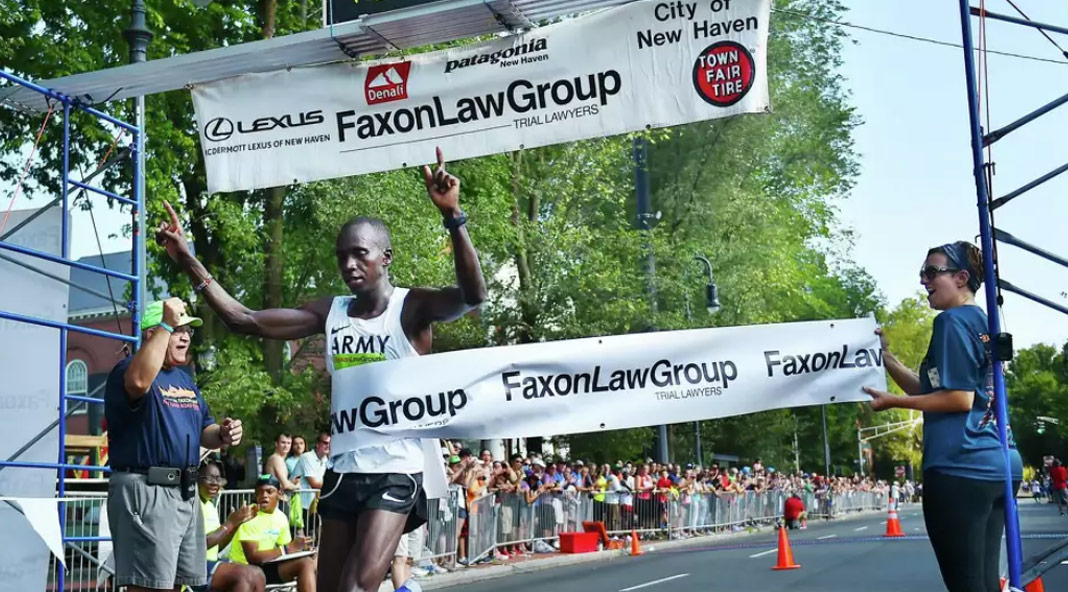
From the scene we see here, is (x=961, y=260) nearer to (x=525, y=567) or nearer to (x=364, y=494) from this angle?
(x=364, y=494)

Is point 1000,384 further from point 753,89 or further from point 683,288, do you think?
point 683,288

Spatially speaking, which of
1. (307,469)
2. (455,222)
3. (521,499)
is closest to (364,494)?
(455,222)

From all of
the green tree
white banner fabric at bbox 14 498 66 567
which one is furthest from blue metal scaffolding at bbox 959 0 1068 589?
the green tree

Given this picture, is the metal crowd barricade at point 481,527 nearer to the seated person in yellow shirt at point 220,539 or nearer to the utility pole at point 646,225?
the seated person in yellow shirt at point 220,539

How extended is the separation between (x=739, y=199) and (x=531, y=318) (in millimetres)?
7360

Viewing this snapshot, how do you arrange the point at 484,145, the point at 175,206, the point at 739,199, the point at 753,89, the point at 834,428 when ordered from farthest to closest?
the point at 834,428
the point at 739,199
the point at 175,206
the point at 484,145
the point at 753,89

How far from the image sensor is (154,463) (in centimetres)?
637

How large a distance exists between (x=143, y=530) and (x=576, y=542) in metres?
16.0

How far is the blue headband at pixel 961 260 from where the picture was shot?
512cm

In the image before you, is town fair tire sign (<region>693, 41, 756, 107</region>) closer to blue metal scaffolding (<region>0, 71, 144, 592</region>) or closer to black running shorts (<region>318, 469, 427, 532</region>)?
black running shorts (<region>318, 469, 427, 532</region>)

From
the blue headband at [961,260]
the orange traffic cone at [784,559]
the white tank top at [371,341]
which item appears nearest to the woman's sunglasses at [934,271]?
the blue headband at [961,260]

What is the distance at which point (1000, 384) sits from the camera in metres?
5.84

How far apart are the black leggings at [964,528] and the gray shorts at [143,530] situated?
3767mm

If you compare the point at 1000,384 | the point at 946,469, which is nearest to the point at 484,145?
the point at 1000,384
